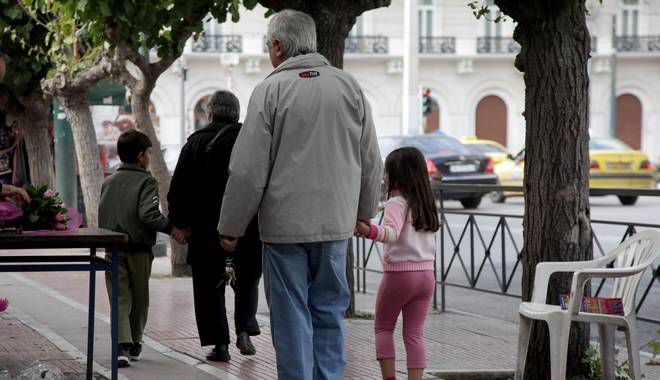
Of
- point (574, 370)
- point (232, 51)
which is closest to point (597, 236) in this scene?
point (574, 370)

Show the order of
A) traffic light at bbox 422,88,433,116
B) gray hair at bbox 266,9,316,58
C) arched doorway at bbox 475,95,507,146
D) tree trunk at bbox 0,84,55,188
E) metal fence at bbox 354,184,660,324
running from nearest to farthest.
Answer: gray hair at bbox 266,9,316,58
metal fence at bbox 354,184,660,324
tree trunk at bbox 0,84,55,188
traffic light at bbox 422,88,433,116
arched doorway at bbox 475,95,507,146

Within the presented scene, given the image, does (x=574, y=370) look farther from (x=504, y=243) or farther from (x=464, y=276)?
(x=464, y=276)

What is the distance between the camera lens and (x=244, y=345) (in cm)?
756

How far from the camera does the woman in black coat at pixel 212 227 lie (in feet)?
24.0

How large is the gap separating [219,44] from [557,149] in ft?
150

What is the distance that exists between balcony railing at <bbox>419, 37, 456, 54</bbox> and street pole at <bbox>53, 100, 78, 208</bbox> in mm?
35916

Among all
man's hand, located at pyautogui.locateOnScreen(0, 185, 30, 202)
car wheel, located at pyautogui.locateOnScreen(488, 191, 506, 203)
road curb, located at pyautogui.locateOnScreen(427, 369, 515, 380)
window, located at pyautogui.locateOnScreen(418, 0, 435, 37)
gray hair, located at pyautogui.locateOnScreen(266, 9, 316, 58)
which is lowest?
car wheel, located at pyautogui.locateOnScreen(488, 191, 506, 203)

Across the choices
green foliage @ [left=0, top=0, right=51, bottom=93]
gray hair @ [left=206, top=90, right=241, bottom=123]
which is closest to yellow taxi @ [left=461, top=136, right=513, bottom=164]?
green foliage @ [left=0, top=0, right=51, bottom=93]

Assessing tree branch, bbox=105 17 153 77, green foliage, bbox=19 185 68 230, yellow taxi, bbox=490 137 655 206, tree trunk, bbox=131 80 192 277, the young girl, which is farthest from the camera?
yellow taxi, bbox=490 137 655 206

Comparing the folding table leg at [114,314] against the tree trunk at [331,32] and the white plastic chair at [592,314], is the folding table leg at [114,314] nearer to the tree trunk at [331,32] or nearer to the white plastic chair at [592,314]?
the white plastic chair at [592,314]

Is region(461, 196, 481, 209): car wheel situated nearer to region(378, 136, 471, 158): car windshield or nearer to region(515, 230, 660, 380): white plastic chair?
region(515, 230, 660, 380): white plastic chair

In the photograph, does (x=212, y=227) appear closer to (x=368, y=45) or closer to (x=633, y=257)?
(x=633, y=257)

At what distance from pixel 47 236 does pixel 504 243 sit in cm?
544

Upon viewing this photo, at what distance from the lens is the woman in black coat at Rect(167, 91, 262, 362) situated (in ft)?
24.0
